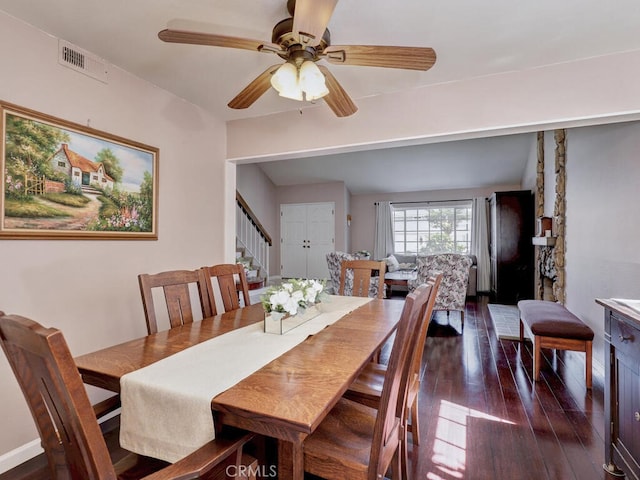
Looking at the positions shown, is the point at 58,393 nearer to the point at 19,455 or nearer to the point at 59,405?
the point at 59,405

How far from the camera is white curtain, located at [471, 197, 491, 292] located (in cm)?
706

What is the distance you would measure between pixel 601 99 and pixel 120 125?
3.18 metres

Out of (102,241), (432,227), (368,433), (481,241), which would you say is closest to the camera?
(368,433)

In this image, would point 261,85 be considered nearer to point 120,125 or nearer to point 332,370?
point 120,125

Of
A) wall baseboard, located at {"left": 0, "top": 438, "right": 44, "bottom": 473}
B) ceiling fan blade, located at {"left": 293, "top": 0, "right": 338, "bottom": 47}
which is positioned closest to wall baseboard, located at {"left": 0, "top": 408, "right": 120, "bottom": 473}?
wall baseboard, located at {"left": 0, "top": 438, "right": 44, "bottom": 473}

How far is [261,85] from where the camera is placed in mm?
1812

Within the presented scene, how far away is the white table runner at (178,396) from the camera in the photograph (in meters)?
1.00

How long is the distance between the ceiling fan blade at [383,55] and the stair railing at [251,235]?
170 inches

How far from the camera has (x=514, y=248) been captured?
5.85 m

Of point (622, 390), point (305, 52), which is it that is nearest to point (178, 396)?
point (305, 52)

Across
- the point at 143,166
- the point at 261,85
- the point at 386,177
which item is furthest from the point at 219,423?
the point at 386,177

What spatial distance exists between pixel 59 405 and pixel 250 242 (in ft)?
17.6

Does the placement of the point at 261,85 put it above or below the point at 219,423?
above

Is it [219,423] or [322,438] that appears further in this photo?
[322,438]
